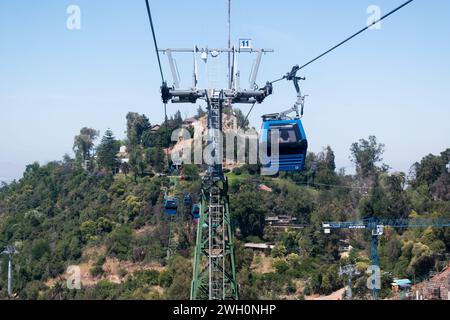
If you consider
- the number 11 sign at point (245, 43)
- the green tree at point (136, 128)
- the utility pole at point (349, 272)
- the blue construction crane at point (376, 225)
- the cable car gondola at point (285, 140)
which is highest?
the green tree at point (136, 128)

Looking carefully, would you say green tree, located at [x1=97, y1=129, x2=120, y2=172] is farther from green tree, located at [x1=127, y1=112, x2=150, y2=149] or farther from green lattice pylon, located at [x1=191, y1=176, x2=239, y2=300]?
green lattice pylon, located at [x1=191, y1=176, x2=239, y2=300]

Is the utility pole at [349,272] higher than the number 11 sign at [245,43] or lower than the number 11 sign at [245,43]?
lower

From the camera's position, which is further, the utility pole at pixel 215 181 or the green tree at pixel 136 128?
the green tree at pixel 136 128

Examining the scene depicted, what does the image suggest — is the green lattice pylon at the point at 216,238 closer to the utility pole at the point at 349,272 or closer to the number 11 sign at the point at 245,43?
the number 11 sign at the point at 245,43

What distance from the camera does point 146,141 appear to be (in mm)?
48219

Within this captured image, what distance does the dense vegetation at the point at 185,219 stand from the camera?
A: 3084 cm

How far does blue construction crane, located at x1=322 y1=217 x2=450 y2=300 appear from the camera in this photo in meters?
31.9

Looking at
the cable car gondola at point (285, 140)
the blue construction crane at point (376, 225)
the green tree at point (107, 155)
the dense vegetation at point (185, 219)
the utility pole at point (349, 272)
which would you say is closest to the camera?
the cable car gondola at point (285, 140)

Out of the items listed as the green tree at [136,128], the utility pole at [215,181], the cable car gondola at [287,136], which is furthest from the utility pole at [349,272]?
the green tree at [136,128]

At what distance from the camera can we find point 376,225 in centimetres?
3394

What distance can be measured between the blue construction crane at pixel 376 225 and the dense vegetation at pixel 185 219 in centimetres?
41

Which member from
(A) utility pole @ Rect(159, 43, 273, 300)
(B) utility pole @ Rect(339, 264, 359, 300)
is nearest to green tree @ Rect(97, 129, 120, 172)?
(B) utility pole @ Rect(339, 264, 359, 300)

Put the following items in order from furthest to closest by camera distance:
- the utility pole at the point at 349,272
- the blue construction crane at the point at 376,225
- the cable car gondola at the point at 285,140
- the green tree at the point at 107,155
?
the green tree at the point at 107,155
the blue construction crane at the point at 376,225
the utility pole at the point at 349,272
the cable car gondola at the point at 285,140
